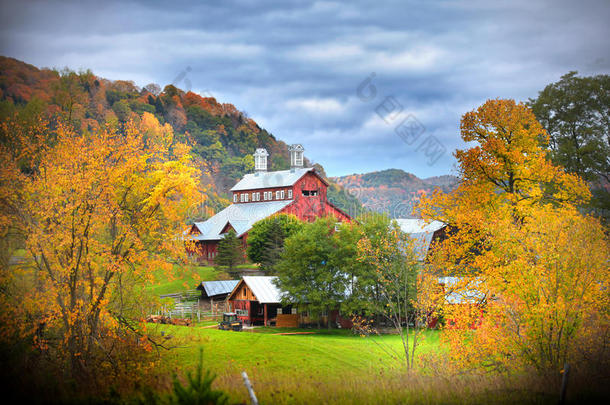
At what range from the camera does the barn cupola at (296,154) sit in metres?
88.3

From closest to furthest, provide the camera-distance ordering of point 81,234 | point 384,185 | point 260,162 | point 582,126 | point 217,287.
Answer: point 81,234
point 582,126
point 217,287
point 260,162
point 384,185

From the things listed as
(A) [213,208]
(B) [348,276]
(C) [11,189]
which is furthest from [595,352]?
(A) [213,208]

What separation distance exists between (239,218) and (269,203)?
6.11 meters

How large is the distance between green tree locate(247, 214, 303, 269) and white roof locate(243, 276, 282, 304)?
9.14 meters

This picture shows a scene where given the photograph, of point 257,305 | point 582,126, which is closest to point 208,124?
point 257,305

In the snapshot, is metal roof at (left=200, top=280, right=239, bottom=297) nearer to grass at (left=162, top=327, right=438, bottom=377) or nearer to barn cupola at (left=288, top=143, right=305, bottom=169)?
grass at (left=162, top=327, right=438, bottom=377)

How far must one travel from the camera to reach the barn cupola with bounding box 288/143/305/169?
290 ft

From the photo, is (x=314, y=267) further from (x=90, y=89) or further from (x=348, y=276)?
(x=90, y=89)

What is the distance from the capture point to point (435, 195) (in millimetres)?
26297

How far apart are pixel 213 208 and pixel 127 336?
92265mm

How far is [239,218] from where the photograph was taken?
249ft

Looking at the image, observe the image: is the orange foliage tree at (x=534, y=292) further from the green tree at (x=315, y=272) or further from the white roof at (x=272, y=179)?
the white roof at (x=272, y=179)

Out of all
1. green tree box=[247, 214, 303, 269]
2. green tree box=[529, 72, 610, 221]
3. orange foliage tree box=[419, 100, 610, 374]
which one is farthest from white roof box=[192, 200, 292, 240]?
orange foliage tree box=[419, 100, 610, 374]

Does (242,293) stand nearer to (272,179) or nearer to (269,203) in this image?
(269,203)
